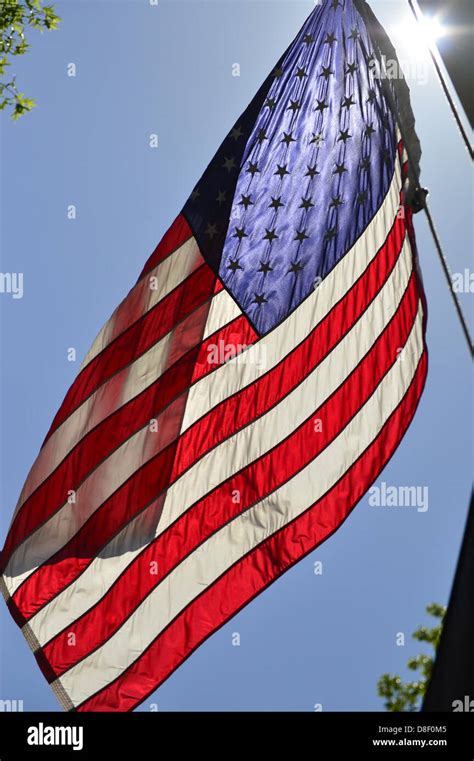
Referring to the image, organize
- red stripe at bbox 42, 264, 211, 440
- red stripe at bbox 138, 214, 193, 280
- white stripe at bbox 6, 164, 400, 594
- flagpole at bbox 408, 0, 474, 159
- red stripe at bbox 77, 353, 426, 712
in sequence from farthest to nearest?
red stripe at bbox 138, 214, 193, 280, red stripe at bbox 42, 264, 211, 440, white stripe at bbox 6, 164, 400, 594, red stripe at bbox 77, 353, 426, 712, flagpole at bbox 408, 0, 474, 159

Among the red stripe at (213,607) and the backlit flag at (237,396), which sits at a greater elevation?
the backlit flag at (237,396)

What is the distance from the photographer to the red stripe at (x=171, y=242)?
9789mm

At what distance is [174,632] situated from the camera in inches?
331

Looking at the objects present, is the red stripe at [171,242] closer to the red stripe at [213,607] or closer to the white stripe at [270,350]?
the white stripe at [270,350]

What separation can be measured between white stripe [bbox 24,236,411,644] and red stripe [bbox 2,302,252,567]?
0.91ft

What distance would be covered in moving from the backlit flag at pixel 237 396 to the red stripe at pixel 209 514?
0.02m

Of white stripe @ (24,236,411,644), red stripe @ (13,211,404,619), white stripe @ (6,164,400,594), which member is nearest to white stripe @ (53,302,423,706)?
white stripe @ (24,236,411,644)

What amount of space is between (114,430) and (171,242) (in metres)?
2.15

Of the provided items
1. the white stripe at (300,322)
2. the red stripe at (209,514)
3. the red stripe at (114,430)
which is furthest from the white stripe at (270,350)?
the red stripe at (209,514)

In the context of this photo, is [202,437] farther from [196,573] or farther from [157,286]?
[157,286]

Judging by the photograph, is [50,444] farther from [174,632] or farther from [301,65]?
[301,65]

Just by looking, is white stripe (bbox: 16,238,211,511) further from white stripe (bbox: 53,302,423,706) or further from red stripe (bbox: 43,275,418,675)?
white stripe (bbox: 53,302,423,706)

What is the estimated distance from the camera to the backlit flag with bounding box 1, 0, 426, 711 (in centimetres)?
850

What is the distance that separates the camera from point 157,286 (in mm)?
9711
